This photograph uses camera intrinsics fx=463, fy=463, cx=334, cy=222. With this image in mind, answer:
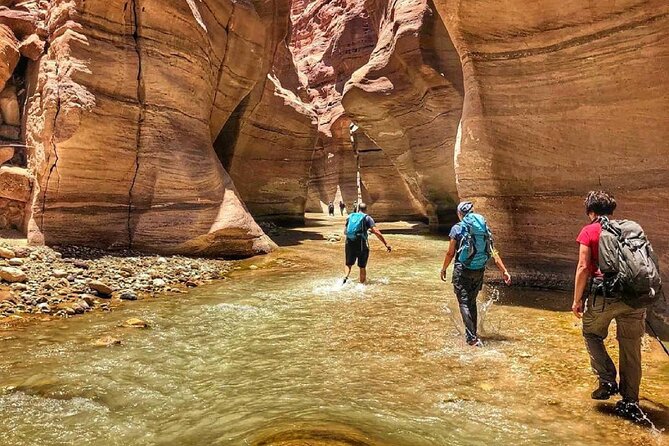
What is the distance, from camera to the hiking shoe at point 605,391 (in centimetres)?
371

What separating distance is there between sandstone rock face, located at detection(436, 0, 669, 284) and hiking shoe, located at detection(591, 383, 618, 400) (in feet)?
10.4

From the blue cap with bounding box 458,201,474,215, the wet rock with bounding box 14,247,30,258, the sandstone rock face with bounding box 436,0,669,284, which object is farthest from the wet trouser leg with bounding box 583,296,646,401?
the wet rock with bounding box 14,247,30,258

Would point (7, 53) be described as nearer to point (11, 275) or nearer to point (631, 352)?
point (11, 275)

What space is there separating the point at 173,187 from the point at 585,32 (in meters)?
9.39

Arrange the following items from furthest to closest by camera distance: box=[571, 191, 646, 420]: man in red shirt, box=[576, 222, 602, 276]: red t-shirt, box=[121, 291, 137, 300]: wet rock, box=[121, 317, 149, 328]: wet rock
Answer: box=[121, 291, 137, 300]: wet rock → box=[121, 317, 149, 328]: wet rock → box=[576, 222, 602, 276]: red t-shirt → box=[571, 191, 646, 420]: man in red shirt

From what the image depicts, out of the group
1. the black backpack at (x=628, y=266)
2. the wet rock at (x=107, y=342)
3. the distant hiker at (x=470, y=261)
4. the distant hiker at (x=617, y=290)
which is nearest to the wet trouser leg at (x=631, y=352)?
the distant hiker at (x=617, y=290)

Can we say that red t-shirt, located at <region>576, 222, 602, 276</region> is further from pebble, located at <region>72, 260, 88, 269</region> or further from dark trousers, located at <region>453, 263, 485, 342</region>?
pebble, located at <region>72, 260, 88, 269</region>

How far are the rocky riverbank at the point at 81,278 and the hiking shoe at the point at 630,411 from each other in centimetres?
662

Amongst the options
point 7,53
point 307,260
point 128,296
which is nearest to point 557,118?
point 307,260

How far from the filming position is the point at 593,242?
3.68 m

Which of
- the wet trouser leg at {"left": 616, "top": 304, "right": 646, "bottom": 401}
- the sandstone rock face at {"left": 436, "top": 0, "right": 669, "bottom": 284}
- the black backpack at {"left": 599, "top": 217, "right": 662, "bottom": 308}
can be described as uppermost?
the sandstone rock face at {"left": 436, "top": 0, "right": 669, "bottom": 284}

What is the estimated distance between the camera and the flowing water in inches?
129

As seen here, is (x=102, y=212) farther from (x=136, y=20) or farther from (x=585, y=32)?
(x=585, y=32)

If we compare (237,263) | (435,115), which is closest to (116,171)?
(237,263)
